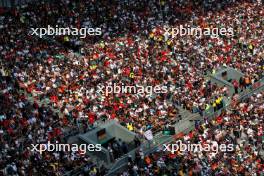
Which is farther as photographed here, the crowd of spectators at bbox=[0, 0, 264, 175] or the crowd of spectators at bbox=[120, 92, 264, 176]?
the crowd of spectators at bbox=[0, 0, 264, 175]

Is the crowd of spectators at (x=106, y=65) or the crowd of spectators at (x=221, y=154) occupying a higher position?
the crowd of spectators at (x=106, y=65)

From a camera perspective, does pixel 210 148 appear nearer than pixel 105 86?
Yes

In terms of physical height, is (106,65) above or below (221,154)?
above

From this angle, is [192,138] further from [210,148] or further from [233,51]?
[233,51]

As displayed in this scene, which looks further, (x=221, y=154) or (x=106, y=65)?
(x=106, y=65)

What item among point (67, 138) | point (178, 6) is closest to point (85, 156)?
point (67, 138)

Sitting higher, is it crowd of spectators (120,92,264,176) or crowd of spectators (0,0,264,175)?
crowd of spectators (0,0,264,175)

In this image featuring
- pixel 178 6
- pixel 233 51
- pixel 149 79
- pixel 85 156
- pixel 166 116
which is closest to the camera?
pixel 85 156

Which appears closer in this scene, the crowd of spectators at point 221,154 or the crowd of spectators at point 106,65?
the crowd of spectators at point 221,154
